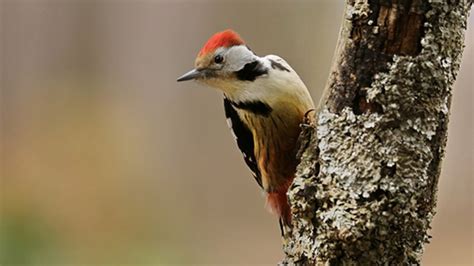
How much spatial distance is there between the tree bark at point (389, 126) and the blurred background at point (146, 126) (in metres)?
2.34

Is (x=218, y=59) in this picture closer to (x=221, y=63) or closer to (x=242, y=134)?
(x=221, y=63)

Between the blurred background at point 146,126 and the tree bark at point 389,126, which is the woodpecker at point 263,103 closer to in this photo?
the tree bark at point 389,126

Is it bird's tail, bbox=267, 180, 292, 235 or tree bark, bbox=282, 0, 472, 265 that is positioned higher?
tree bark, bbox=282, 0, 472, 265

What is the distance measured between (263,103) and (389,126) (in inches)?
21.9

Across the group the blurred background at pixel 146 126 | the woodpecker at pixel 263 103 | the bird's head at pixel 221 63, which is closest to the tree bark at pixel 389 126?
the woodpecker at pixel 263 103

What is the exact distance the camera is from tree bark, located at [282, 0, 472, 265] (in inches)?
47.1

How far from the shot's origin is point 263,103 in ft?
5.70

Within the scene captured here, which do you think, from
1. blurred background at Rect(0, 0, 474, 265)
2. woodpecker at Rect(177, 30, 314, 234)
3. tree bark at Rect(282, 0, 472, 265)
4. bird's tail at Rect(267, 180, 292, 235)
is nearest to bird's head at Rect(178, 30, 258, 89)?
woodpecker at Rect(177, 30, 314, 234)

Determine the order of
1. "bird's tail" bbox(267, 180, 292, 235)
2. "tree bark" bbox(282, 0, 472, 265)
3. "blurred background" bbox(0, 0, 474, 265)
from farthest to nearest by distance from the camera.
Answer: "blurred background" bbox(0, 0, 474, 265), "bird's tail" bbox(267, 180, 292, 235), "tree bark" bbox(282, 0, 472, 265)

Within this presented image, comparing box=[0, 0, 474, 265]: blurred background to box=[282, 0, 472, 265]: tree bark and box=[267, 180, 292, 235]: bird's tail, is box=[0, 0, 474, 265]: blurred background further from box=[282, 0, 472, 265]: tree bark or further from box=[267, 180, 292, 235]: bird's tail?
box=[282, 0, 472, 265]: tree bark

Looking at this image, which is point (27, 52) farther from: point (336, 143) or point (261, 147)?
point (336, 143)

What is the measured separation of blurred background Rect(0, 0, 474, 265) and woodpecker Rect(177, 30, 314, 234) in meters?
1.81

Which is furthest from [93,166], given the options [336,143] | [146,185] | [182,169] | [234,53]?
[336,143]

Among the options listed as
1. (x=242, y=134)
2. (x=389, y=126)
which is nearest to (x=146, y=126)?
(x=242, y=134)
